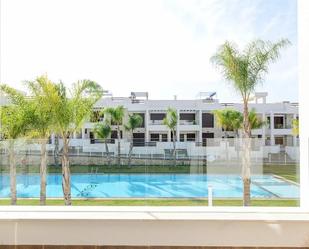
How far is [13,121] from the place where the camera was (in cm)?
302

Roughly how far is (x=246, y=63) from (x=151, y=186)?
1303 millimetres

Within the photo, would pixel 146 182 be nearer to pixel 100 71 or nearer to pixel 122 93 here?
pixel 122 93

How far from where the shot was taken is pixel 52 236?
2.60m

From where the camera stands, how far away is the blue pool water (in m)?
2.94

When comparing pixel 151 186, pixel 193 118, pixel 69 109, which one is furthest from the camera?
pixel 69 109

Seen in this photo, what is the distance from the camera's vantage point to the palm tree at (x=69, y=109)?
9.81ft

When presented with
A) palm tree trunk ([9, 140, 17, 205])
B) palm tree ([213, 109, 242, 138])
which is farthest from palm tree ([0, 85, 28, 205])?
palm tree ([213, 109, 242, 138])

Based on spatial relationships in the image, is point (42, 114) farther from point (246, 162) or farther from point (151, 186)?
point (246, 162)

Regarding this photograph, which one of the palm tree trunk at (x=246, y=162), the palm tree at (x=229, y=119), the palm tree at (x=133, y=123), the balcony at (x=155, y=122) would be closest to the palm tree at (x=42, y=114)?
the palm tree at (x=133, y=123)

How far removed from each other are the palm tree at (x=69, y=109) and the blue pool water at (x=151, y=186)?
0.10 m

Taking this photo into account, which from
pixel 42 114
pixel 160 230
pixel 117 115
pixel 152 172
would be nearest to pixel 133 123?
pixel 117 115

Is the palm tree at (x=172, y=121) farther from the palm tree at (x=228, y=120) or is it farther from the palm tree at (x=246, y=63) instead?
the palm tree at (x=246, y=63)

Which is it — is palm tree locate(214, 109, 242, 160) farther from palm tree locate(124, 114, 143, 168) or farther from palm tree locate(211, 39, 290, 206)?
palm tree locate(124, 114, 143, 168)

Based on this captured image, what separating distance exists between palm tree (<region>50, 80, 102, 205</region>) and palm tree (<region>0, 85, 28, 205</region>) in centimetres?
26
